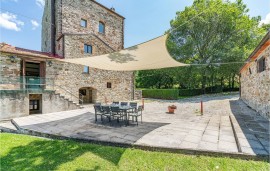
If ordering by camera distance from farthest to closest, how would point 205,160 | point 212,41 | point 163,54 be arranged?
point 212,41 < point 163,54 < point 205,160

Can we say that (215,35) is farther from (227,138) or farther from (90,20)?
(227,138)

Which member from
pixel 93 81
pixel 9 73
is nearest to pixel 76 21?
pixel 93 81

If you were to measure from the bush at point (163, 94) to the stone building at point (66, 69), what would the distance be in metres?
5.42

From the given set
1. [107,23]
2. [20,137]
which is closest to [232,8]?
[107,23]

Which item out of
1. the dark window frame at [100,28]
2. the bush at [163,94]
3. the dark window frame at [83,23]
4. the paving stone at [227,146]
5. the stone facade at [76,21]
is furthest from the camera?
the bush at [163,94]

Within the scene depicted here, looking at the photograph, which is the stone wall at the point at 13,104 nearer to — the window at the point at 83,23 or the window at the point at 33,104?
the window at the point at 33,104

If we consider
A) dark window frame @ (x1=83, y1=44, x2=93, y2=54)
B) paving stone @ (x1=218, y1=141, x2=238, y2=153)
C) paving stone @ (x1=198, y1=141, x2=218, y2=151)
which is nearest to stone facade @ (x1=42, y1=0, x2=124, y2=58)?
dark window frame @ (x1=83, y1=44, x2=93, y2=54)

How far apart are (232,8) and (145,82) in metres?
19.7

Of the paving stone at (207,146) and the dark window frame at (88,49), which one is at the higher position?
the dark window frame at (88,49)

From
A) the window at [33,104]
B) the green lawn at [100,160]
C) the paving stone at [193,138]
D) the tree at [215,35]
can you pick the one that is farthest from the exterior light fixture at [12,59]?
the tree at [215,35]

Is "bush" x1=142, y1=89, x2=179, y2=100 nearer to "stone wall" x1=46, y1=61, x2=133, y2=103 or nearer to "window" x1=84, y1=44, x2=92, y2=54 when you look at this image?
"stone wall" x1=46, y1=61, x2=133, y2=103

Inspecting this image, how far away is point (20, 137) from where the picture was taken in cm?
527

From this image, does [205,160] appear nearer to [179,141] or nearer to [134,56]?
[179,141]

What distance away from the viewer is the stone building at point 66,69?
875 centimetres
